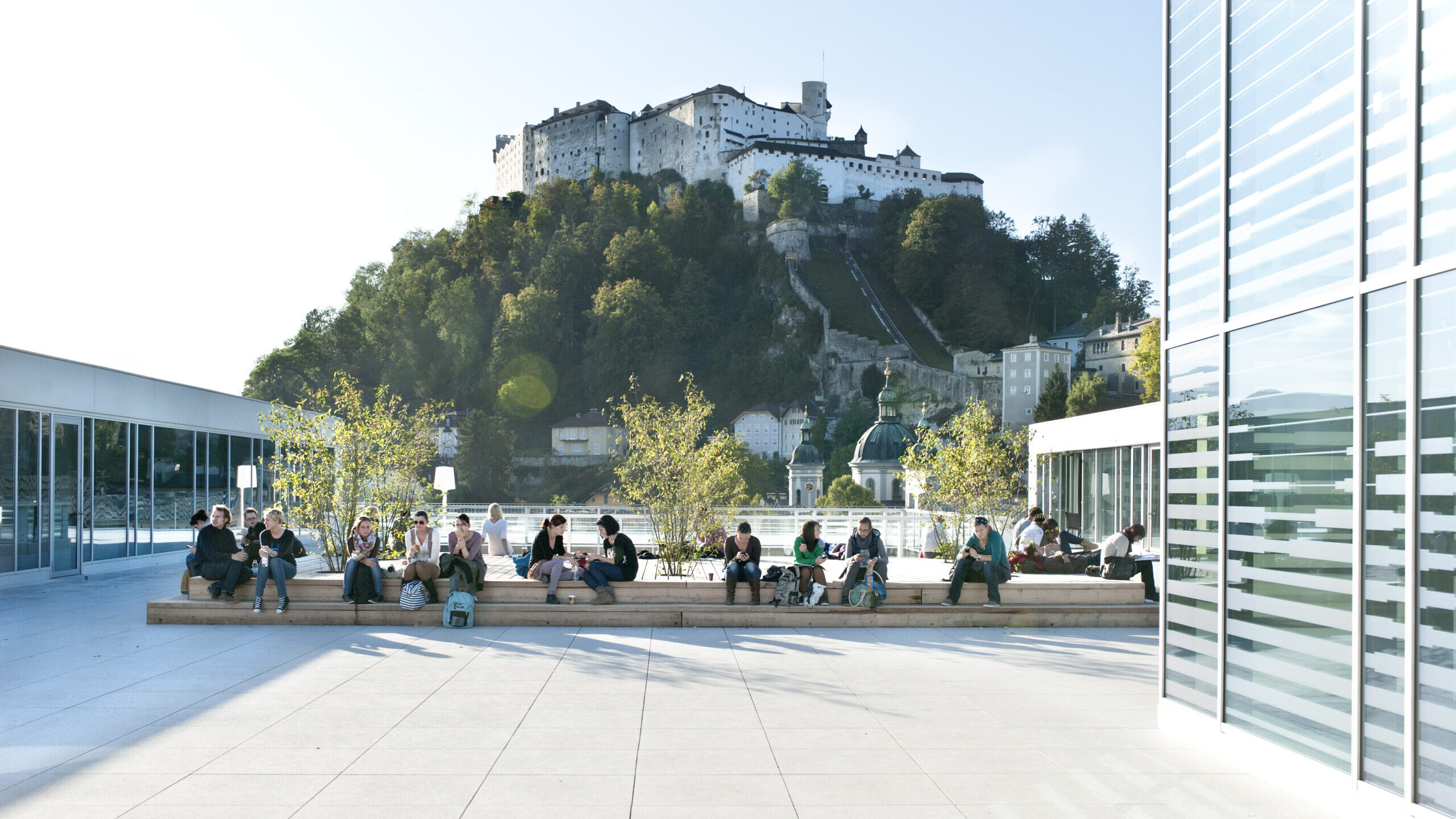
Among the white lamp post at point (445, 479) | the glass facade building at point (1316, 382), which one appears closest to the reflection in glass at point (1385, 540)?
the glass facade building at point (1316, 382)

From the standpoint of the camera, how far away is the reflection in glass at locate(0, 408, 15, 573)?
14.3m

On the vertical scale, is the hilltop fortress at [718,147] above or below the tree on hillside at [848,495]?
above

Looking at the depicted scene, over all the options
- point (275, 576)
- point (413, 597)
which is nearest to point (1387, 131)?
point (413, 597)

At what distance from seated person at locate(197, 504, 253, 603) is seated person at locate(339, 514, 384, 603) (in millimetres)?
1055

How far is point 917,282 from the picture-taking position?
97.8 metres

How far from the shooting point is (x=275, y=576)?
10.7m

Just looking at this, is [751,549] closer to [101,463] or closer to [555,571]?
[555,571]

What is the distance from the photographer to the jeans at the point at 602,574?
11148 millimetres

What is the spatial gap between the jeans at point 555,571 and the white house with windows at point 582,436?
275 ft

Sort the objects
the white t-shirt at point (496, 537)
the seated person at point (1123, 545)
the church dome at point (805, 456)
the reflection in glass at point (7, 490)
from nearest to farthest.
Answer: the seated person at point (1123, 545)
the reflection in glass at point (7, 490)
the white t-shirt at point (496, 537)
the church dome at point (805, 456)

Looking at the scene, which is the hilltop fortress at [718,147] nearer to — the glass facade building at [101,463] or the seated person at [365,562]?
the glass facade building at [101,463]

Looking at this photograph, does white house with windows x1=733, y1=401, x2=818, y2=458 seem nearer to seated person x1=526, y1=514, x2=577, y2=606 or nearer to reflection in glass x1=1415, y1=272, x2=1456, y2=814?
seated person x1=526, y1=514, x2=577, y2=606

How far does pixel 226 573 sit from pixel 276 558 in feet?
1.84

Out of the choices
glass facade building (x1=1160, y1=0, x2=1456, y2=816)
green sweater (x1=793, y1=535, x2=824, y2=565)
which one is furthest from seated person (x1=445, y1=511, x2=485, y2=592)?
glass facade building (x1=1160, y1=0, x2=1456, y2=816)
